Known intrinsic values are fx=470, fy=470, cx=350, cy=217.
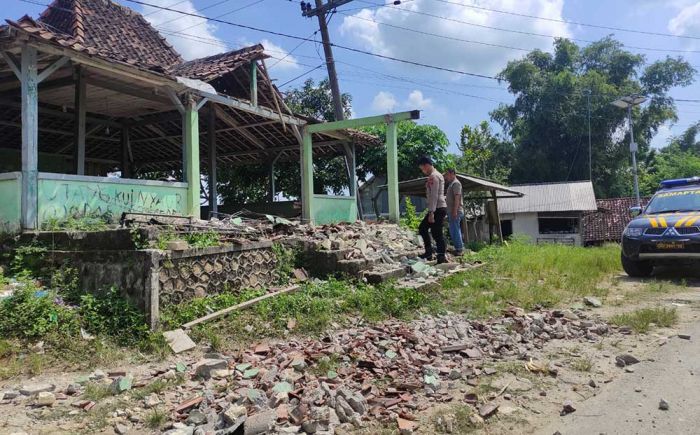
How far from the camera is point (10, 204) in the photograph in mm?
6379

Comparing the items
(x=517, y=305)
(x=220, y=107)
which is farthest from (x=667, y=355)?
(x=220, y=107)

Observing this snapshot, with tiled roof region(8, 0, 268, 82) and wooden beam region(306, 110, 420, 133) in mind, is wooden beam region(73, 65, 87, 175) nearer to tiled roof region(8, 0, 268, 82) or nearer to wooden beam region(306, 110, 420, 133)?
tiled roof region(8, 0, 268, 82)

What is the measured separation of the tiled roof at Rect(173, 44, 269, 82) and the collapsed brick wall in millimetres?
4958

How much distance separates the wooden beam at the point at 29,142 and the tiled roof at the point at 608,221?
29240 mm

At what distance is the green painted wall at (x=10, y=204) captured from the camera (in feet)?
20.6

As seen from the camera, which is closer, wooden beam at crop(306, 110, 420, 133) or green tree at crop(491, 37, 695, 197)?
wooden beam at crop(306, 110, 420, 133)

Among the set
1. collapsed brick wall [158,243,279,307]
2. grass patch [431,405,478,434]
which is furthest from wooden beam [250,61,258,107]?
grass patch [431,405,478,434]

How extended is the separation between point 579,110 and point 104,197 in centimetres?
3618

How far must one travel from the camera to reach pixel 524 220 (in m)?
30.1

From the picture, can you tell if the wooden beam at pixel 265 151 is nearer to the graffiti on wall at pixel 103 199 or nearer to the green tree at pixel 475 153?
the graffiti on wall at pixel 103 199

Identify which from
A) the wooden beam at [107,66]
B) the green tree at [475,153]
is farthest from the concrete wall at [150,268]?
the green tree at [475,153]

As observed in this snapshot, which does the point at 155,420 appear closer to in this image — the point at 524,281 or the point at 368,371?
the point at 368,371

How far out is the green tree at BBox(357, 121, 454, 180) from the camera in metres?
19.5

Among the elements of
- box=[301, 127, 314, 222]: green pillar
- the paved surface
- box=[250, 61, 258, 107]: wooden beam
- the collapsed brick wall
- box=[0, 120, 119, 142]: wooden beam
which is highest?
box=[250, 61, 258, 107]: wooden beam
